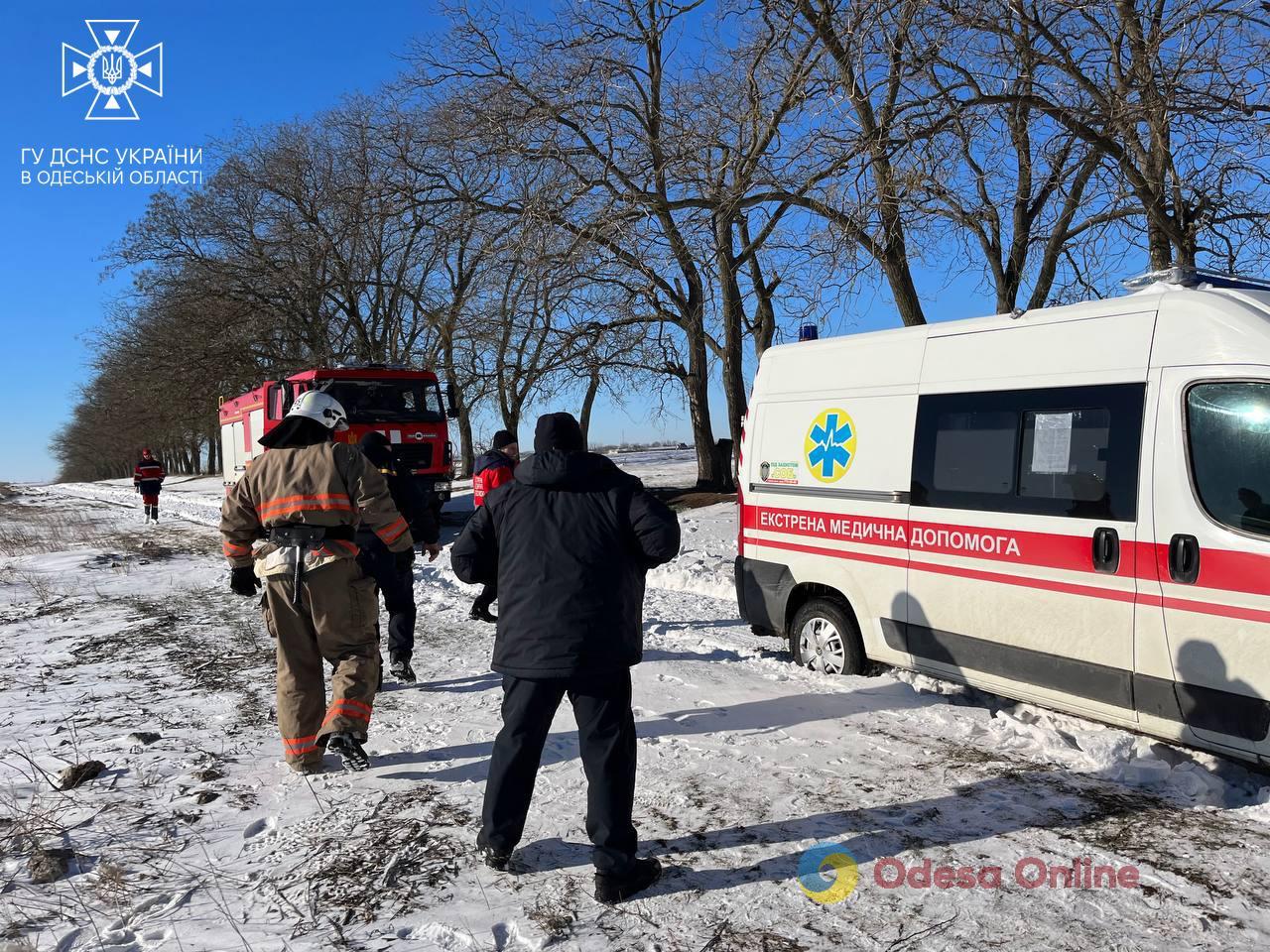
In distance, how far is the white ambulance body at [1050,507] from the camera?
4.06 meters

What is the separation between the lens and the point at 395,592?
627cm

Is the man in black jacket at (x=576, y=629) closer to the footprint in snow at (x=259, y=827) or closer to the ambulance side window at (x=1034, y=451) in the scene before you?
the footprint in snow at (x=259, y=827)

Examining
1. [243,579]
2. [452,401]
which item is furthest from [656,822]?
[452,401]

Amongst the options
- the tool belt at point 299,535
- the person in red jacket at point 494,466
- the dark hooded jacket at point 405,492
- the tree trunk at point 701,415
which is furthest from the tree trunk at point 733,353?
the tool belt at point 299,535

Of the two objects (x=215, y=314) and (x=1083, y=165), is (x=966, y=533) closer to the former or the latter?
(x=1083, y=165)

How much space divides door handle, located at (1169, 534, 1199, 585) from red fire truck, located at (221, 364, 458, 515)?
13079 mm

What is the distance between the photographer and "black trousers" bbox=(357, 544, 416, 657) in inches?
244

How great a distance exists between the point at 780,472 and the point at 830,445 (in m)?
0.57

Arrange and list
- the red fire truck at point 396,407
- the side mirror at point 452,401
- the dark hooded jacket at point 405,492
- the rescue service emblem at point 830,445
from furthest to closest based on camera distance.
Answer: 1. the side mirror at point 452,401
2. the red fire truck at point 396,407
3. the dark hooded jacket at point 405,492
4. the rescue service emblem at point 830,445

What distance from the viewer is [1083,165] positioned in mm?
11055

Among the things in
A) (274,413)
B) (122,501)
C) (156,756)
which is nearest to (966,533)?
(156,756)

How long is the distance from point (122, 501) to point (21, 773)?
32464mm

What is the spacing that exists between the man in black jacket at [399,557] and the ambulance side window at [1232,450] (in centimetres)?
457

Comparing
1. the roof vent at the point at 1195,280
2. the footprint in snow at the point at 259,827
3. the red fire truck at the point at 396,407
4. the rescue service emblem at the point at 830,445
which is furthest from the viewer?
the red fire truck at the point at 396,407
